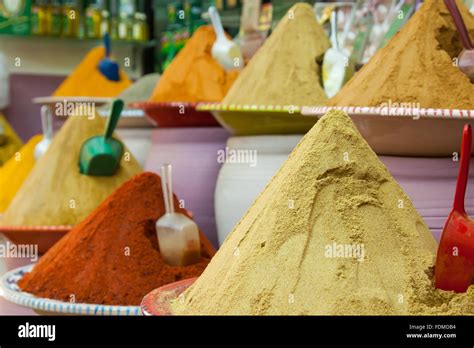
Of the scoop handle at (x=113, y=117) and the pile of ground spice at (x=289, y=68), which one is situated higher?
the pile of ground spice at (x=289, y=68)

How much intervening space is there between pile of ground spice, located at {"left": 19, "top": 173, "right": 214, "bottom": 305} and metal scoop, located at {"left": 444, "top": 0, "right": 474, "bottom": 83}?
35cm

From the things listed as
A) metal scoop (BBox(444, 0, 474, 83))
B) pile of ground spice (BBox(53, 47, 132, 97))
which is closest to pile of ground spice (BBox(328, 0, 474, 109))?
metal scoop (BBox(444, 0, 474, 83))

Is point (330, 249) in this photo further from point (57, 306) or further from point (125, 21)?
point (125, 21)

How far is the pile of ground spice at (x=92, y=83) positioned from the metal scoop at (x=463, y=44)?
1205mm

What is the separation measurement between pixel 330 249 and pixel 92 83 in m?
1.48

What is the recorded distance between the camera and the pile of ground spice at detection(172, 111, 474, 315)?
576mm

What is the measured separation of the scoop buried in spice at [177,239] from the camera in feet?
2.96

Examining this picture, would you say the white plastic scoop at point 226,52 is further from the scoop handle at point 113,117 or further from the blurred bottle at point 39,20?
the blurred bottle at point 39,20

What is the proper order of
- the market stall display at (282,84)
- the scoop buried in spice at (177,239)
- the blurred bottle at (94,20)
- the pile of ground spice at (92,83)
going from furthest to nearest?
the blurred bottle at (94,20)
the pile of ground spice at (92,83)
the market stall display at (282,84)
the scoop buried in spice at (177,239)

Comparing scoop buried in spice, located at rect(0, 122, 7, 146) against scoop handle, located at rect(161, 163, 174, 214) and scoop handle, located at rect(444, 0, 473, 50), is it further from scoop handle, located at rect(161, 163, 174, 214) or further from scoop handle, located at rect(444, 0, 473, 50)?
scoop handle, located at rect(444, 0, 473, 50)

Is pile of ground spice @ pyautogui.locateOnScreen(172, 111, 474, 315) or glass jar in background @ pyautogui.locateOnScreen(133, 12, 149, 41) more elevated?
pile of ground spice @ pyautogui.locateOnScreen(172, 111, 474, 315)

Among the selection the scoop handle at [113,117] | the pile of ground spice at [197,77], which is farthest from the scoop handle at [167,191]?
the pile of ground spice at [197,77]

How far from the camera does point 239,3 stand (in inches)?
83.4

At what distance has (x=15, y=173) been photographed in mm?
1606
